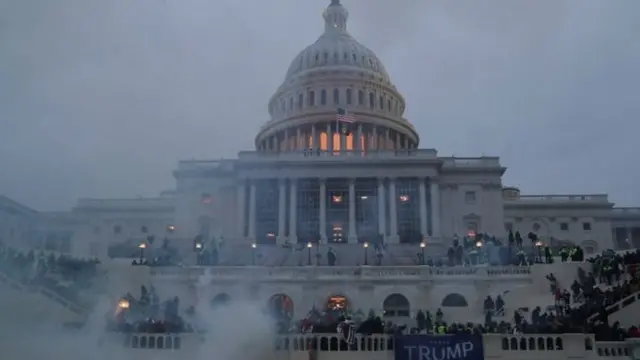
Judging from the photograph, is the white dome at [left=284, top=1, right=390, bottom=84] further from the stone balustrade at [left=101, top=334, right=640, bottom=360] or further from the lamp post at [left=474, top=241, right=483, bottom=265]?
the stone balustrade at [left=101, top=334, right=640, bottom=360]

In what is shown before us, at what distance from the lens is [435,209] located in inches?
3036

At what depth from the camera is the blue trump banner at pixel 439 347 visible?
1085 inches

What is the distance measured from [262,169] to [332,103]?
2962cm

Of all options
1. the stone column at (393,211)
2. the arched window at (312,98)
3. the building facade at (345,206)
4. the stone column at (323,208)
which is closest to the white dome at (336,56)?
the arched window at (312,98)

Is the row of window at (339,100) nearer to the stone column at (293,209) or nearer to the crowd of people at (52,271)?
the stone column at (293,209)

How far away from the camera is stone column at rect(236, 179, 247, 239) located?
7696 cm

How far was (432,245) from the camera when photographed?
67.1m

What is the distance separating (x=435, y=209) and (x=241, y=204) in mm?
21395

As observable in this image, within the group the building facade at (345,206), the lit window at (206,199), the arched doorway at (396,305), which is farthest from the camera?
the lit window at (206,199)

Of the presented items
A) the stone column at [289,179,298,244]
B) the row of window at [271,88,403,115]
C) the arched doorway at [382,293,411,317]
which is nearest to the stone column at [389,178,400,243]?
the stone column at [289,179,298,244]

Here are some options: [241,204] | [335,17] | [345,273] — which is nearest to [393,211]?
[241,204]

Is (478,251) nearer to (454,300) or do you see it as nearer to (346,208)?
(454,300)

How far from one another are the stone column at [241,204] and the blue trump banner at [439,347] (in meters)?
49.7

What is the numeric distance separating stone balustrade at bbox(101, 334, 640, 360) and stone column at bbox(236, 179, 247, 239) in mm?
48795
